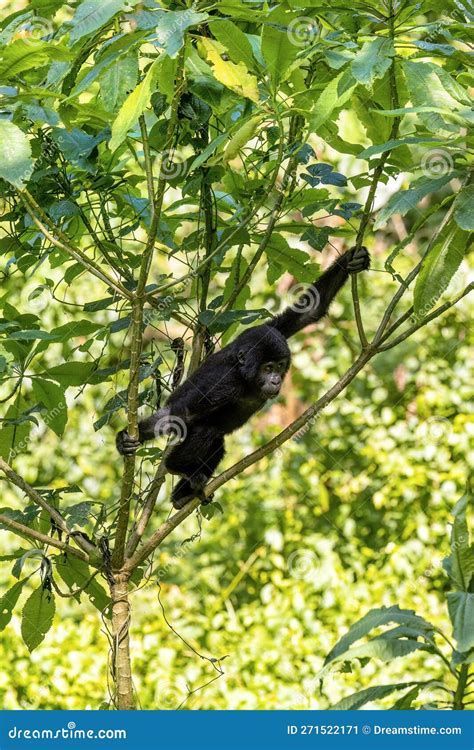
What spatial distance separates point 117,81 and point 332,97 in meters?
0.44

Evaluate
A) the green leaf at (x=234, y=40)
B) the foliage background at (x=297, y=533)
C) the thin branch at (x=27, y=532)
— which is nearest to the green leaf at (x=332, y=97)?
the green leaf at (x=234, y=40)

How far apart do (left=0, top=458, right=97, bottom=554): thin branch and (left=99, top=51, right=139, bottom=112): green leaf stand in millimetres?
914

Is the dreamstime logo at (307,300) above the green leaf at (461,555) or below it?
above

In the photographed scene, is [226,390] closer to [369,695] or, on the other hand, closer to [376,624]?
[376,624]

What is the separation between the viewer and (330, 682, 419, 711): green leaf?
116 inches

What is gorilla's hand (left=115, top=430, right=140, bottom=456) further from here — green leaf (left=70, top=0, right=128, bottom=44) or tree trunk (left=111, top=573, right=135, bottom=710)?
green leaf (left=70, top=0, right=128, bottom=44)

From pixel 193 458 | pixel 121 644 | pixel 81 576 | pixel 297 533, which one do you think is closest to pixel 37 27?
pixel 193 458

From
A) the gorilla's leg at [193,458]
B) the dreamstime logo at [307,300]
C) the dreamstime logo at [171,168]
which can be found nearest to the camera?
the dreamstime logo at [171,168]

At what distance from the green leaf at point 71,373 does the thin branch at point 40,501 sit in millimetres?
317

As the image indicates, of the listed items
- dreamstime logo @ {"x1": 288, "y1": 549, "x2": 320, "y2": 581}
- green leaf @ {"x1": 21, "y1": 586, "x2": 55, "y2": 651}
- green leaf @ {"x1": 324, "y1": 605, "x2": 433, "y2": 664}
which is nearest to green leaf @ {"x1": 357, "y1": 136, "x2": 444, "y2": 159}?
green leaf @ {"x1": 21, "y1": 586, "x2": 55, "y2": 651}

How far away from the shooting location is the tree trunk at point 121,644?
2.46 meters

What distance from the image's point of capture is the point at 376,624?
3.03 metres

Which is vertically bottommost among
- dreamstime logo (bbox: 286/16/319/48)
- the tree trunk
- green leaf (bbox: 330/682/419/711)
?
green leaf (bbox: 330/682/419/711)

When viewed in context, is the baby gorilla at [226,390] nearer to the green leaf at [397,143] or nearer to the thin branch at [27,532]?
the thin branch at [27,532]
